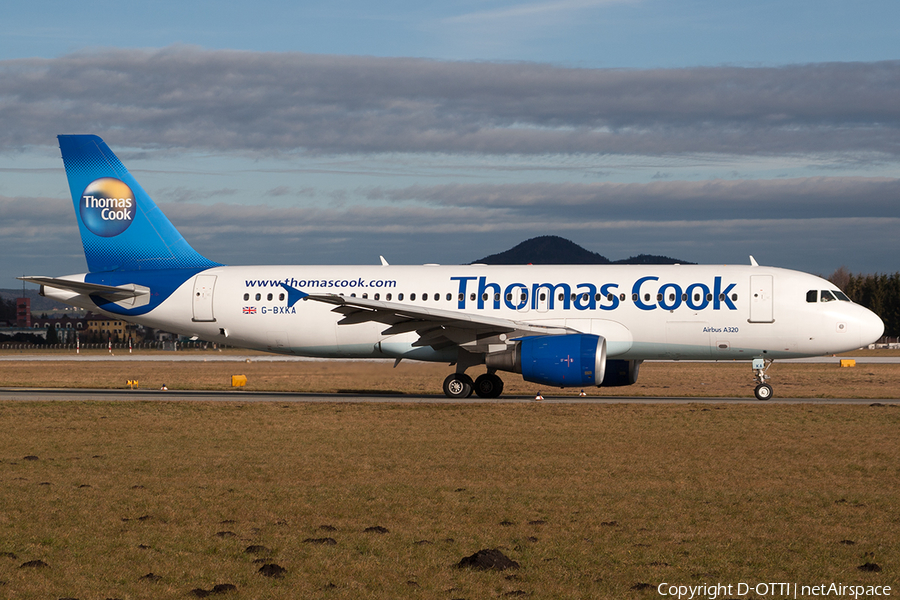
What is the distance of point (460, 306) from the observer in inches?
1114

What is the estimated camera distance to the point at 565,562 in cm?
841

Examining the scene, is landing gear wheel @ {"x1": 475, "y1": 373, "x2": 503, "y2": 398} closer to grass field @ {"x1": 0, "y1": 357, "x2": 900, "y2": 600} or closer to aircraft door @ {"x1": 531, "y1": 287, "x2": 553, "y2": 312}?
aircraft door @ {"x1": 531, "y1": 287, "x2": 553, "y2": 312}

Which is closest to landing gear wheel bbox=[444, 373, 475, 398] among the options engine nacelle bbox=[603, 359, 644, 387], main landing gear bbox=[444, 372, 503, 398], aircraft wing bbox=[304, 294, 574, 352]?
main landing gear bbox=[444, 372, 503, 398]

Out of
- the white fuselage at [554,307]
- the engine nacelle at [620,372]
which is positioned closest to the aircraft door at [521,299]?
the white fuselage at [554,307]

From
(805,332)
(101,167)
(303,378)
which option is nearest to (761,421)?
(805,332)

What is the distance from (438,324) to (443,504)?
1552 cm

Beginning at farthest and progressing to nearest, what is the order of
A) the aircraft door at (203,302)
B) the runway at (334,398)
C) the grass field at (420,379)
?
the grass field at (420,379), the aircraft door at (203,302), the runway at (334,398)

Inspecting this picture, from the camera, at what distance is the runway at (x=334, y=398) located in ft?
86.1

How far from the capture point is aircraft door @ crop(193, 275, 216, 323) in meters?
29.9

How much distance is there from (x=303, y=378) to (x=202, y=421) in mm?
21234

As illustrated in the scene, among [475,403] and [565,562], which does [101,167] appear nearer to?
Answer: [475,403]

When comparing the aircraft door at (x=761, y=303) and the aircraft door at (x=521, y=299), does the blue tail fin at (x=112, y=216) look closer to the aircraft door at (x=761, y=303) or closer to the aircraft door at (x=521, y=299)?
the aircraft door at (x=521, y=299)

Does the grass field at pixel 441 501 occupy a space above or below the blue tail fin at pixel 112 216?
below

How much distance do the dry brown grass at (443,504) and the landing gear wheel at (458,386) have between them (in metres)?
7.55
